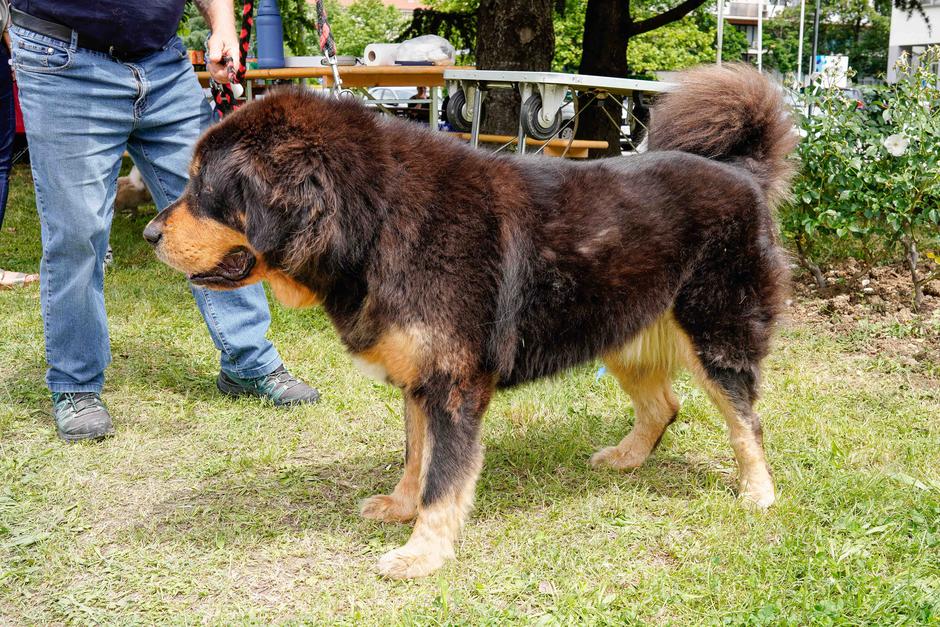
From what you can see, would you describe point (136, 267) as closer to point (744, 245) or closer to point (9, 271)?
point (9, 271)

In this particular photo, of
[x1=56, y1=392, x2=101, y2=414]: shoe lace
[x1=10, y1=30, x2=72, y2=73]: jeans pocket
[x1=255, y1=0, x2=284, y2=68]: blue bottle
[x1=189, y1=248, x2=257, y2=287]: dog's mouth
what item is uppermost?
[x1=255, y1=0, x2=284, y2=68]: blue bottle

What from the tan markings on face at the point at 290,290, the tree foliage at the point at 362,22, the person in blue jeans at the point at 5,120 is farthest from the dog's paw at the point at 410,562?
→ the tree foliage at the point at 362,22

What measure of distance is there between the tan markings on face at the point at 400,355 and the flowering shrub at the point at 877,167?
11.9ft

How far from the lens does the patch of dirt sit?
17.0 ft

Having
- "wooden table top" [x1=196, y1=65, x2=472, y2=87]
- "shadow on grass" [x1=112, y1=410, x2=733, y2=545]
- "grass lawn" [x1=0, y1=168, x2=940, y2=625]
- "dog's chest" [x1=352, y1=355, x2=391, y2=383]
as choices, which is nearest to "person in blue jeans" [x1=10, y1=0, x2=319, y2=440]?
"grass lawn" [x1=0, y1=168, x2=940, y2=625]

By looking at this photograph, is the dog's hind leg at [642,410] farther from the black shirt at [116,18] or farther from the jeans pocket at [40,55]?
the jeans pocket at [40,55]

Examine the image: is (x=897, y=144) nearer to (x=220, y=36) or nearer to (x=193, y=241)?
(x=220, y=36)

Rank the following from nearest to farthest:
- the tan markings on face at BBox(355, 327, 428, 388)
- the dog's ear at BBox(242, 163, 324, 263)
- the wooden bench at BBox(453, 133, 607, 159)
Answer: the dog's ear at BBox(242, 163, 324, 263)
the tan markings on face at BBox(355, 327, 428, 388)
the wooden bench at BBox(453, 133, 607, 159)

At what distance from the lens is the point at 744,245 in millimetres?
3270

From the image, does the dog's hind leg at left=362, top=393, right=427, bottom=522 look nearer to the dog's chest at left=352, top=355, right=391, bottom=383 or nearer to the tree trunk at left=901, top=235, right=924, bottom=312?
the dog's chest at left=352, top=355, right=391, bottom=383

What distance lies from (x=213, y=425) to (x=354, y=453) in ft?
2.62

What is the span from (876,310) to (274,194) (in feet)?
15.4

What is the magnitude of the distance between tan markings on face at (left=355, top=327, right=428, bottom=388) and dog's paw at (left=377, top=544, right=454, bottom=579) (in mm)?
612

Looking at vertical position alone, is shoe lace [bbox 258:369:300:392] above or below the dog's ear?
below
